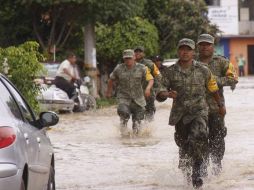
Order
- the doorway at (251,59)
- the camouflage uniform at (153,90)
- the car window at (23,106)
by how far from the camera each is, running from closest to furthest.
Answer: the car window at (23,106), the camouflage uniform at (153,90), the doorway at (251,59)

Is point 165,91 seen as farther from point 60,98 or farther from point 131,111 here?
point 60,98

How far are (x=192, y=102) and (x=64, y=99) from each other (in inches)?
510

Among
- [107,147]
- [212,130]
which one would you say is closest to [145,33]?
[107,147]

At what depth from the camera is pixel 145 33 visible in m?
32.7

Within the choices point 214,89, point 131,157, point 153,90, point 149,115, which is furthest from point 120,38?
point 214,89

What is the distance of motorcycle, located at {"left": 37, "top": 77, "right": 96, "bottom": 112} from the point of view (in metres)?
22.3

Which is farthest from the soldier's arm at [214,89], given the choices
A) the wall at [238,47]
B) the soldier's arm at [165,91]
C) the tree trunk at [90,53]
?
the wall at [238,47]

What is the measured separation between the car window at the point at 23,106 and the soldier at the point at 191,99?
219cm

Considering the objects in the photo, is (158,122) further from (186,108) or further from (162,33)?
(162,33)

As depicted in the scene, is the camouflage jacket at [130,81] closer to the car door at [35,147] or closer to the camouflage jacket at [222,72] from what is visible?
the camouflage jacket at [222,72]

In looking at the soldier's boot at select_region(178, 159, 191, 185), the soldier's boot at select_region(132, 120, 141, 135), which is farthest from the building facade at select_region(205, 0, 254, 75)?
the soldier's boot at select_region(178, 159, 191, 185)

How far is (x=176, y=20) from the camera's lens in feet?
133

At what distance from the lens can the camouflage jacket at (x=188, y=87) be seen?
9992 mm

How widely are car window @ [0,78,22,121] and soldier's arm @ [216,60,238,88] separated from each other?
3950 mm
